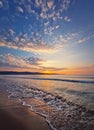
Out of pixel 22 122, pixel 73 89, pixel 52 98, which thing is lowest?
pixel 22 122

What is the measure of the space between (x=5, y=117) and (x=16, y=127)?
4.98ft

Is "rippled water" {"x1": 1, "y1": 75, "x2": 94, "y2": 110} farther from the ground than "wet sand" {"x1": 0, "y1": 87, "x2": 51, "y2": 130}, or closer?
farther from the ground

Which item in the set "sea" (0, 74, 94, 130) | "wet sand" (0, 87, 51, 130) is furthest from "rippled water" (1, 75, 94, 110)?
"wet sand" (0, 87, 51, 130)

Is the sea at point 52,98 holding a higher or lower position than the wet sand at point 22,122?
higher

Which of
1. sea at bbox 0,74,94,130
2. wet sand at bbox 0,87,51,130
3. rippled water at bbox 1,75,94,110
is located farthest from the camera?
rippled water at bbox 1,75,94,110

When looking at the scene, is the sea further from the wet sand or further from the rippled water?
the wet sand

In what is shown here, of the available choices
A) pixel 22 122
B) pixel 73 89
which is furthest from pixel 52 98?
pixel 73 89

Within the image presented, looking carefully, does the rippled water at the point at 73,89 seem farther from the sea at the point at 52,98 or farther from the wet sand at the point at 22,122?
the wet sand at the point at 22,122

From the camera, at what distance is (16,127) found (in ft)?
20.5

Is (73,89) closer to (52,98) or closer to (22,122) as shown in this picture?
(52,98)

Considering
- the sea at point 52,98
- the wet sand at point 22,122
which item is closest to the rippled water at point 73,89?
the sea at point 52,98

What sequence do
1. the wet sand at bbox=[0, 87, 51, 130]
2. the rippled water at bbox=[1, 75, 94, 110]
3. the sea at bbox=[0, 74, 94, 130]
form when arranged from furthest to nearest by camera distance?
the rippled water at bbox=[1, 75, 94, 110], the sea at bbox=[0, 74, 94, 130], the wet sand at bbox=[0, 87, 51, 130]

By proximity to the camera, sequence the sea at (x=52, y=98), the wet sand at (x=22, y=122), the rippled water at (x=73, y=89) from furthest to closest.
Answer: the rippled water at (x=73, y=89)
the sea at (x=52, y=98)
the wet sand at (x=22, y=122)

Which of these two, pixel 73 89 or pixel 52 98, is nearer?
pixel 52 98
